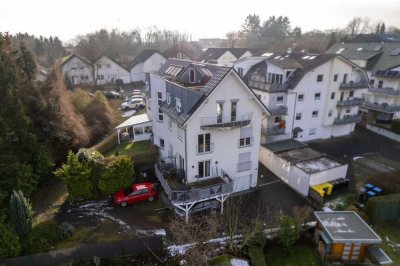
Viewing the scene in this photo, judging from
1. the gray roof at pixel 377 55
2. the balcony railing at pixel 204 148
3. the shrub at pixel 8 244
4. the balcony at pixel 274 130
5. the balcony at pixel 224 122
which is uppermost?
the gray roof at pixel 377 55

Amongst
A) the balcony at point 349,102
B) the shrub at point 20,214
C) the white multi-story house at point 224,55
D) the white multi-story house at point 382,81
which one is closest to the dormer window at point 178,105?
the shrub at point 20,214

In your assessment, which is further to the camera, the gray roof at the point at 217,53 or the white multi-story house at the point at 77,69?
the gray roof at the point at 217,53

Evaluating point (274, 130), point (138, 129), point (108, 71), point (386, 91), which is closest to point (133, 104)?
point (138, 129)

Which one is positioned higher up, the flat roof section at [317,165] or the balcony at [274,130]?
the balcony at [274,130]

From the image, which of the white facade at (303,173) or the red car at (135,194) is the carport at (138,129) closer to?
the red car at (135,194)

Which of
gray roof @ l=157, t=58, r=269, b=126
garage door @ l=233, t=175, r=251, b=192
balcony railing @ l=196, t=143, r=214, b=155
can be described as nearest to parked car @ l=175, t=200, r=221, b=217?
garage door @ l=233, t=175, r=251, b=192

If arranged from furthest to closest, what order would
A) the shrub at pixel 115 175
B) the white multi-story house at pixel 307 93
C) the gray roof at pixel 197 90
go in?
the white multi-story house at pixel 307 93 → the shrub at pixel 115 175 → the gray roof at pixel 197 90

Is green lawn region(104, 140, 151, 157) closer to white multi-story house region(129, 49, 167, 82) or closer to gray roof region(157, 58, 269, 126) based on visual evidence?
gray roof region(157, 58, 269, 126)
